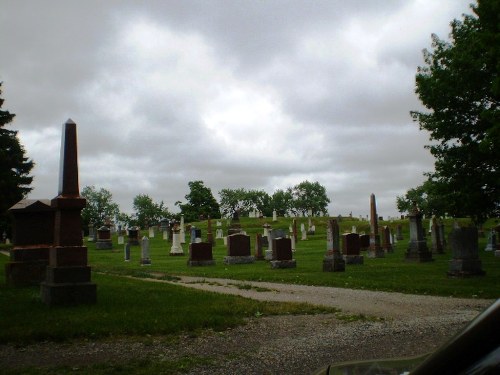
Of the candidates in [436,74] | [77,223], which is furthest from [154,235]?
[77,223]

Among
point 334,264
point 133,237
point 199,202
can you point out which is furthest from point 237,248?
point 199,202

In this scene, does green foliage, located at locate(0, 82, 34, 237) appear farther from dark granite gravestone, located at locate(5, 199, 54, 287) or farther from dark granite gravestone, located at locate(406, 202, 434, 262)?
dark granite gravestone, located at locate(406, 202, 434, 262)

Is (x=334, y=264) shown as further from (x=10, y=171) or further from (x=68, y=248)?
(x=10, y=171)

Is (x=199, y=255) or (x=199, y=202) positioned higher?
(x=199, y=202)

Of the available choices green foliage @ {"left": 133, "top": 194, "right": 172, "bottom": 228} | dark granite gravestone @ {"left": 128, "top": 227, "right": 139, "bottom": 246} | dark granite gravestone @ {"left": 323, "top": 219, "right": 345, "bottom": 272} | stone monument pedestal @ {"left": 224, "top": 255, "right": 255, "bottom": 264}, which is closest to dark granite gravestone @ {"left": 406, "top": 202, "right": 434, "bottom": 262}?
dark granite gravestone @ {"left": 323, "top": 219, "right": 345, "bottom": 272}

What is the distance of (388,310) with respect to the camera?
9086 mm

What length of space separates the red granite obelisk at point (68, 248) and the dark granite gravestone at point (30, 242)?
3449mm

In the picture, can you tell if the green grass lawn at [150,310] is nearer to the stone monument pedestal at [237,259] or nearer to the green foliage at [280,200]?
the stone monument pedestal at [237,259]

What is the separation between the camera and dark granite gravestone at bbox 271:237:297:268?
20.2 metres

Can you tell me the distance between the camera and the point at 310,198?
138250 millimetres

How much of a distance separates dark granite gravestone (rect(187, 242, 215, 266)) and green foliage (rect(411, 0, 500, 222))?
11.9 m

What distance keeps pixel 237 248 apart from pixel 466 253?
11.8m

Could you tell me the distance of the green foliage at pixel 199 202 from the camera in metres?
96.8

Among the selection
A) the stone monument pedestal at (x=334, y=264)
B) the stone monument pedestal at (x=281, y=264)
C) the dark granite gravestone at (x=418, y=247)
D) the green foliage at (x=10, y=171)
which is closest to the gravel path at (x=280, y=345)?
the stone monument pedestal at (x=334, y=264)
